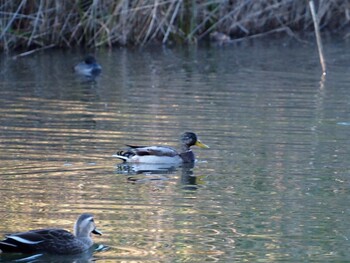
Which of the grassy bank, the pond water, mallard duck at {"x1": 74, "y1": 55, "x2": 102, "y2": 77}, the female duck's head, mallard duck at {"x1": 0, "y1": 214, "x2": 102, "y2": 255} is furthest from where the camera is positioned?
the grassy bank

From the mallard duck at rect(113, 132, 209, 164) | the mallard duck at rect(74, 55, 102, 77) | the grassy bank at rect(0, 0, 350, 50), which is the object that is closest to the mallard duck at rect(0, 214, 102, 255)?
the mallard duck at rect(113, 132, 209, 164)

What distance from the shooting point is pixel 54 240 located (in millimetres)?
7855

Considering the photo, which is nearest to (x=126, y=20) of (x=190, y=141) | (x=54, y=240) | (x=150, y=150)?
(x=190, y=141)

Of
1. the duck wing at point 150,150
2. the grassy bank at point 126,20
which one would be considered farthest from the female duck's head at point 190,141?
the grassy bank at point 126,20

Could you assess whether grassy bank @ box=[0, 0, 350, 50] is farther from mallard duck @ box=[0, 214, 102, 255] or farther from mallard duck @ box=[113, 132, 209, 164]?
mallard duck @ box=[0, 214, 102, 255]

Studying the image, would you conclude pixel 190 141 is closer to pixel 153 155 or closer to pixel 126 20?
pixel 153 155

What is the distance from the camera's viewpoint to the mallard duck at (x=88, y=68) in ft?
62.6

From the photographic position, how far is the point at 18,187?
32.8ft

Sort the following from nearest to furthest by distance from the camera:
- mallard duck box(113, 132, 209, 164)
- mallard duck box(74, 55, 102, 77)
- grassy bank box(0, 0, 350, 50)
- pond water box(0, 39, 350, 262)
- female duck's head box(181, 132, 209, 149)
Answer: pond water box(0, 39, 350, 262) < mallard duck box(113, 132, 209, 164) < female duck's head box(181, 132, 209, 149) < mallard duck box(74, 55, 102, 77) < grassy bank box(0, 0, 350, 50)

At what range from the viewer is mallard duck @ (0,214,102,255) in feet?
25.2

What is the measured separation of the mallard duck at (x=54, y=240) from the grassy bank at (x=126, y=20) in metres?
13.7

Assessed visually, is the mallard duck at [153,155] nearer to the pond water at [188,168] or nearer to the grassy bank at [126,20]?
the pond water at [188,168]

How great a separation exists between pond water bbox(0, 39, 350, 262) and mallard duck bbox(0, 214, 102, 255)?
123 millimetres

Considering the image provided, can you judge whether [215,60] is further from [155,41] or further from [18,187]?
[18,187]
